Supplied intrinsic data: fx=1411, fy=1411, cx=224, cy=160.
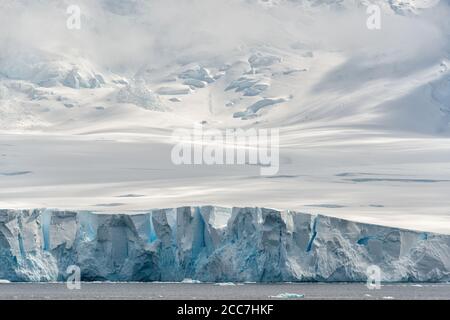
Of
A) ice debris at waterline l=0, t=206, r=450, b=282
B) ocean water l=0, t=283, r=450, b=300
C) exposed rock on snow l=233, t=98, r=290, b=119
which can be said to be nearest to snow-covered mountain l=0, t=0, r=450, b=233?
exposed rock on snow l=233, t=98, r=290, b=119

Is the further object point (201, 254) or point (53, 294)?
point (201, 254)

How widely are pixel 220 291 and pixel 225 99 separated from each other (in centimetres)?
10003

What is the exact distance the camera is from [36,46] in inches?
6324

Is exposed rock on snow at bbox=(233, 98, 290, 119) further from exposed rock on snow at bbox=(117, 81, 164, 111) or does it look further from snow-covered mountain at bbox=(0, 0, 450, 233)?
exposed rock on snow at bbox=(117, 81, 164, 111)

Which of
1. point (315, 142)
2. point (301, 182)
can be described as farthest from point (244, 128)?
point (301, 182)

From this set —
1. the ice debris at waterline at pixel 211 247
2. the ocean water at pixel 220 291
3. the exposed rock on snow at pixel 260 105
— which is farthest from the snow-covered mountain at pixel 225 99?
the ocean water at pixel 220 291

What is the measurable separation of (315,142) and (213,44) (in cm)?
4426

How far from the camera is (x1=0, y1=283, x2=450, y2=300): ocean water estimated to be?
2344 inches

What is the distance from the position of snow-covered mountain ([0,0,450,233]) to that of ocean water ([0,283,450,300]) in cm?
1730

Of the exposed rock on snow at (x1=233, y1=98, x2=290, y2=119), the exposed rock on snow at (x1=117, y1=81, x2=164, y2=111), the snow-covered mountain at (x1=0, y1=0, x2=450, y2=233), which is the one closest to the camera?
the snow-covered mountain at (x1=0, y1=0, x2=450, y2=233)

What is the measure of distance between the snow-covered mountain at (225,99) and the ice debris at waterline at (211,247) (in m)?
16.8

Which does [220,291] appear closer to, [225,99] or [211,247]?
[211,247]

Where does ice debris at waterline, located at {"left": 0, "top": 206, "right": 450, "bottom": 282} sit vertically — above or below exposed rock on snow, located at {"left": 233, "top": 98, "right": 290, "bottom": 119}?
below

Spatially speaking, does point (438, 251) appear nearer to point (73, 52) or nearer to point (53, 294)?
point (53, 294)
